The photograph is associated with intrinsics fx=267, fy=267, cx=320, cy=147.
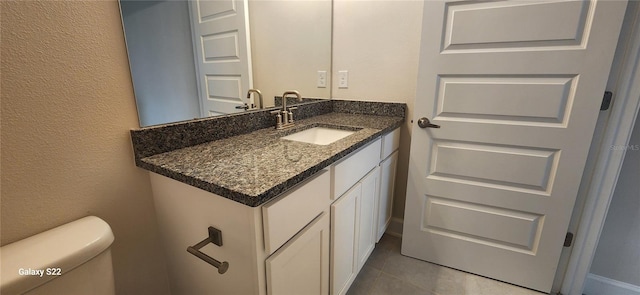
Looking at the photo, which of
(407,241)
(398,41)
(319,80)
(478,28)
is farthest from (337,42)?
(407,241)

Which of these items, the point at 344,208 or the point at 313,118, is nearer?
the point at 344,208

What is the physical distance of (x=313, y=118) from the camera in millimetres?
1789

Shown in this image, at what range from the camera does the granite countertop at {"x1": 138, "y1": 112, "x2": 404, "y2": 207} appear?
0.70 m

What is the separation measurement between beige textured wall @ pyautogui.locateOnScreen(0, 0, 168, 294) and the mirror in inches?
2.9

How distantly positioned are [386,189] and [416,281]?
1.85 ft

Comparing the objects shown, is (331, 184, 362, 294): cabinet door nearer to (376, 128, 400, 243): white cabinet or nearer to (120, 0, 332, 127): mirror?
(376, 128, 400, 243): white cabinet

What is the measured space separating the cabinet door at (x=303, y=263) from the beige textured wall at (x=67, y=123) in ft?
1.86

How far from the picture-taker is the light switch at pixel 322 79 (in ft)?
6.32

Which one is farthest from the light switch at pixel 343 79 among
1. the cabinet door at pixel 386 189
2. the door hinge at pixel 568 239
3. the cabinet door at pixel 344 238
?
the door hinge at pixel 568 239

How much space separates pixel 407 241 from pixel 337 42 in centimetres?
145

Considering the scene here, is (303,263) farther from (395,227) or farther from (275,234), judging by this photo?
(395,227)

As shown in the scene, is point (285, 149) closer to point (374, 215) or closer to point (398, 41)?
point (374, 215)

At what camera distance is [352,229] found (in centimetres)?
127

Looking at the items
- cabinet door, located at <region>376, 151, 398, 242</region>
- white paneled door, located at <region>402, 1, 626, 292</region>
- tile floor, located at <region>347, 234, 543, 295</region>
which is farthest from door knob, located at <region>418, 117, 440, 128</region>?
tile floor, located at <region>347, 234, 543, 295</region>
